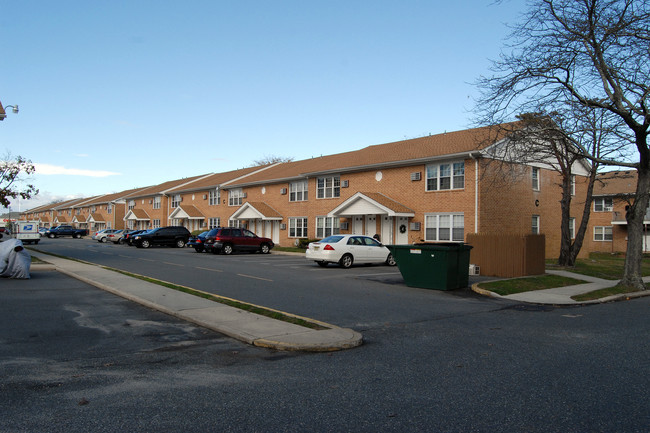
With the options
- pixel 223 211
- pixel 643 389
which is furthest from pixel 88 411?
pixel 223 211

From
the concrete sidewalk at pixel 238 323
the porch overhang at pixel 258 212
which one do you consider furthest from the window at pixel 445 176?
the concrete sidewalk at pixel 238 323

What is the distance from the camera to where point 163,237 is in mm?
37781

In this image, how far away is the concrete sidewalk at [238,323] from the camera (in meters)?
7.15

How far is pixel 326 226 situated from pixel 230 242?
6501 millimetres

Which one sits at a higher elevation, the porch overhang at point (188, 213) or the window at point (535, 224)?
the porch overhang at point (188, 213)

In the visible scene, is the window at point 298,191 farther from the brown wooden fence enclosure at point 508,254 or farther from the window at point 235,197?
the brown wooden fence enclosure at point 508,254

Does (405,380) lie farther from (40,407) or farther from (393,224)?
(393,224)

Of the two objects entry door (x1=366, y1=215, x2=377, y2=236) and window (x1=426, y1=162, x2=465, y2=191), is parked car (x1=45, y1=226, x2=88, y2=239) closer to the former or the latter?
entry door (x1=366, y1=215, x2=377, y2=236)

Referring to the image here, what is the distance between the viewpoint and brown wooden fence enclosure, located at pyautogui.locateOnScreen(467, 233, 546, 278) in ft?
57.3

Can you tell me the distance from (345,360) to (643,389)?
3389 millimetres

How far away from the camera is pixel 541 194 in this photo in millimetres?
28281

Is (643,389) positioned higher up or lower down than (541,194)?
lower down

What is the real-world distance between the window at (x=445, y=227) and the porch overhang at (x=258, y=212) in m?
15.2

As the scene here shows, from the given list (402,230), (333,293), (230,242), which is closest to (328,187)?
(230,242)
